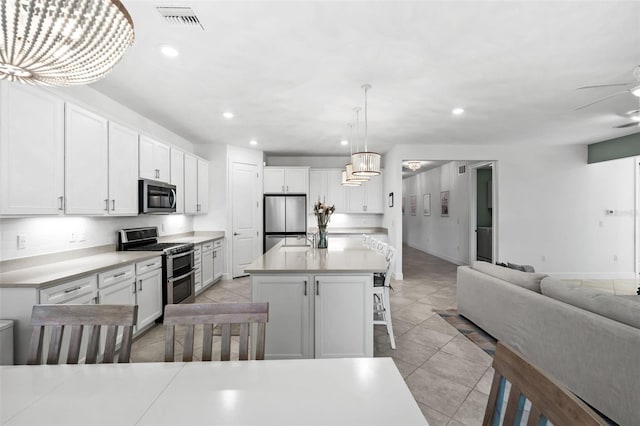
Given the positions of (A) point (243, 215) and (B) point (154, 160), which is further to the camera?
(A) point (243, 215)

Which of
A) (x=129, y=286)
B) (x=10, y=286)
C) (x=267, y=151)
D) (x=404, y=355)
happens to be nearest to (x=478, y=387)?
(x=404, y=355)

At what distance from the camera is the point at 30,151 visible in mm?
2150

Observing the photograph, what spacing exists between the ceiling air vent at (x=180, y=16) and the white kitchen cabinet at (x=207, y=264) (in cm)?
339

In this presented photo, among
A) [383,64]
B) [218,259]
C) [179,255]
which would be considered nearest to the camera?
[383,64]

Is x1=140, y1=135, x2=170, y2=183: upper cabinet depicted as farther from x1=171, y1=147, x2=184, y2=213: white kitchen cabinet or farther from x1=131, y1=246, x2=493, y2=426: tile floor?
x1=131, y1=246, x2=493, y2=426: tile floor

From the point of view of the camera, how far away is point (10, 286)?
6.28ft

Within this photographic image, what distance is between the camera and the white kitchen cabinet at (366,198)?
6.58 meters

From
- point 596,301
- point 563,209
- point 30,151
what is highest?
point 30,151

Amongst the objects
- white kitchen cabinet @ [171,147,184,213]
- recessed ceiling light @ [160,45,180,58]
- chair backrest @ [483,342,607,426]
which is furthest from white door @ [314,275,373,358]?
white kitchen cabinet @ [171,147,184,213]

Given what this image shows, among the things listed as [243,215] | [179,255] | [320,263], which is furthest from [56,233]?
[243,215]

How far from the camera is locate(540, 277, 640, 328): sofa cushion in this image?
5.70 feet

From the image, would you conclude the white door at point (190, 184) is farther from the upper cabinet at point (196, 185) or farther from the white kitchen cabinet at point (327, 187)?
the white kitchen cabinet at point (327, 187)

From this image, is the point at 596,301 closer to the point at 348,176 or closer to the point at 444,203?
the point at 348,176

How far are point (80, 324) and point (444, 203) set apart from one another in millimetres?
8072
